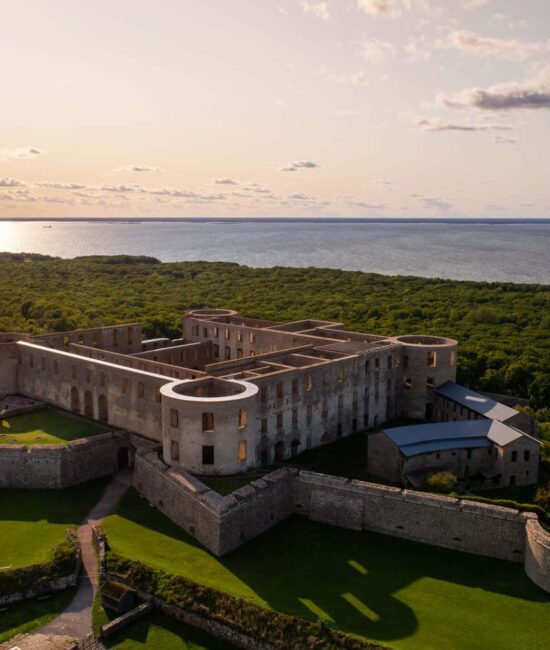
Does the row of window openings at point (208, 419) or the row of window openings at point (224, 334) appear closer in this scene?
the row of window openings at point (208, 419)

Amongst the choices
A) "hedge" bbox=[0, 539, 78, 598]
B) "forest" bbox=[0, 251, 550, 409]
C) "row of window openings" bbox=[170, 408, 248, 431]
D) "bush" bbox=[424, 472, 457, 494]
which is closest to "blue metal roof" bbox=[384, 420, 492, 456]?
"bush" bbox=[424, 472, 457, 494]

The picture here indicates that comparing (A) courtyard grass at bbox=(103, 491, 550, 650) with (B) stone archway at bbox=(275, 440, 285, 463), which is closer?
(A) courtyard grass at bbox=(103, 491, 550, 650)

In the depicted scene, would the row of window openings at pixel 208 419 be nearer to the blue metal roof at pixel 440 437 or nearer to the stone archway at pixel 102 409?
the blue metal roof at pixel 440 437

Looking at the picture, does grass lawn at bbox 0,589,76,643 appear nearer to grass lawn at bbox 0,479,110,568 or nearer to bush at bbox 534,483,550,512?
grass lawn at bbox 0,479,110,568

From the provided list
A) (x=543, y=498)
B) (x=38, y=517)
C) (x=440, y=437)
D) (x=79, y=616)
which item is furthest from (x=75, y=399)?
(x=543, y=498)

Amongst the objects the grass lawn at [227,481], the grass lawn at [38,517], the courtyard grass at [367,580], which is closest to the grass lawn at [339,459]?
the courtyard grass at [367,580]

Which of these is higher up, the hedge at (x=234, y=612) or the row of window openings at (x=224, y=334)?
the row of window openings at (x=224, y=334)

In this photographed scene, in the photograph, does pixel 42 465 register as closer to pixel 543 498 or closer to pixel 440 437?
pixel 440 437
